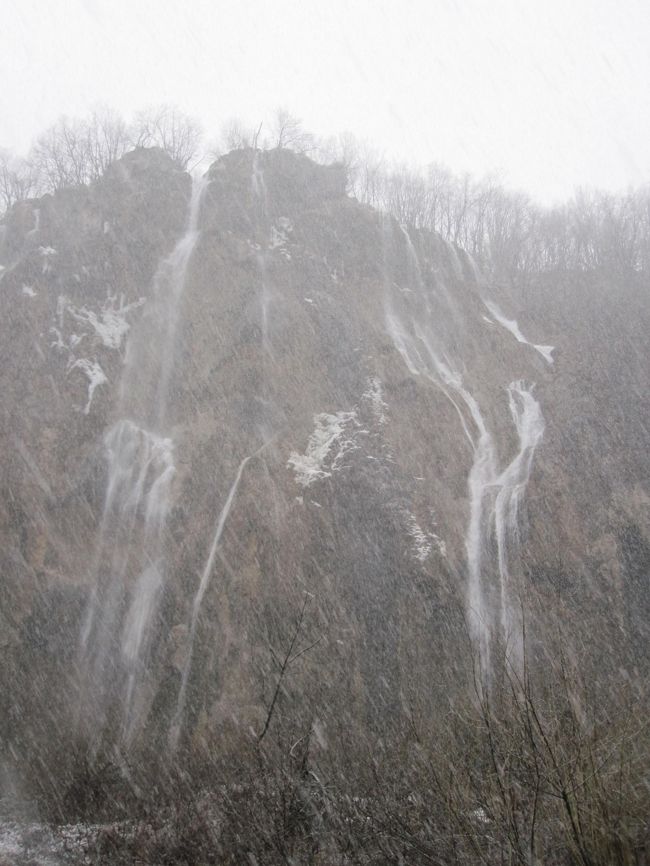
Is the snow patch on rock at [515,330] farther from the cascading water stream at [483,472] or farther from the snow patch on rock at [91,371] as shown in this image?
the snow patch on rock at [91,371]

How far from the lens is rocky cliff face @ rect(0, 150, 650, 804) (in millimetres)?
17391

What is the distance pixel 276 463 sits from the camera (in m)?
21.5

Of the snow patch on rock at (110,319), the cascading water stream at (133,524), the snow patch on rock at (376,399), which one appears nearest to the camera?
the cascading water stream at (133,524)

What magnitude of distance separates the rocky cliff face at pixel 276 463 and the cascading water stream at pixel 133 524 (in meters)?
0.08

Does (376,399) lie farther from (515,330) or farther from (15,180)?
(15,180)

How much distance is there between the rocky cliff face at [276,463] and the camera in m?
17.4

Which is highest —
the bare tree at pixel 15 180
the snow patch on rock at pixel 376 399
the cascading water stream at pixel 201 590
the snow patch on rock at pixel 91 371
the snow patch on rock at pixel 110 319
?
the bare tree at pixel 15 180

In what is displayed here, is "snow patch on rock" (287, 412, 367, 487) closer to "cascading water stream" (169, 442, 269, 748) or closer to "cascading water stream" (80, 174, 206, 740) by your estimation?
"cascading water stream" (169, 442, 269, 748)

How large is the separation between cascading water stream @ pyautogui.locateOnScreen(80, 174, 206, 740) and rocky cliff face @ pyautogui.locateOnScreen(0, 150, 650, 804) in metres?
0.08

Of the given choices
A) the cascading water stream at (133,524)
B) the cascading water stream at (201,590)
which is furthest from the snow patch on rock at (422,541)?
the cascading water stream at (133,524)

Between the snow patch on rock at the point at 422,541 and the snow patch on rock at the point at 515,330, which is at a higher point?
the snow patch on rock at the point at 515,330

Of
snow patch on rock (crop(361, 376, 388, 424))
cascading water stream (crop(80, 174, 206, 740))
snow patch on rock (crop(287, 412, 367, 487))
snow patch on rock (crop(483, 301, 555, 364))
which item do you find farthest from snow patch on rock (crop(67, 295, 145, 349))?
snow patch on rock (crop(483, 301, 555, 364))

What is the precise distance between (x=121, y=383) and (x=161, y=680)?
1202 centimetres

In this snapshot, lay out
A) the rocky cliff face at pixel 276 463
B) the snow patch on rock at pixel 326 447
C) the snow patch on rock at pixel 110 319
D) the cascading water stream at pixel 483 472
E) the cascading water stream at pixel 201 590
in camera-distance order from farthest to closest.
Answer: the snow patch on rock at pixel 110 319
the snow patch on rock at pixel 326 447
the cascading water stream at pixel 483 472
the rocky cliff face at pixel 276 463
the cascading water stream at pixel 201 590
